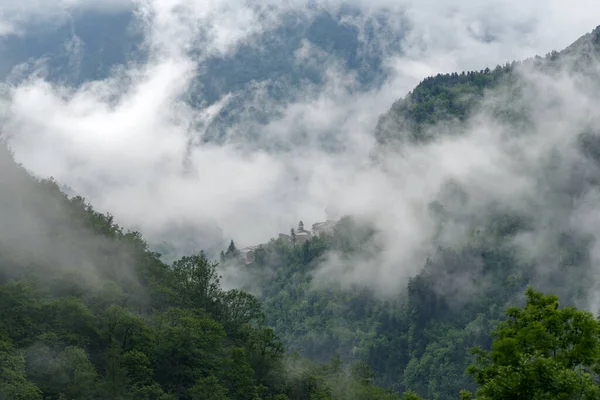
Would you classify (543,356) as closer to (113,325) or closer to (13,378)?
(13,378)

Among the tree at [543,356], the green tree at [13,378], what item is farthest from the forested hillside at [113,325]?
the tree at [543,356]

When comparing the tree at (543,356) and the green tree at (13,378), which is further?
the green tree at (13,378)

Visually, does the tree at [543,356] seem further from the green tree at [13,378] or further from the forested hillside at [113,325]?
the forested hillside at [113,325]

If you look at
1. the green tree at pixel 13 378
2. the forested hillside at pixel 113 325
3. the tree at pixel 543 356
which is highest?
the forested hillside at pixel 113 325

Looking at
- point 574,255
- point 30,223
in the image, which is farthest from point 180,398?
point 574,255

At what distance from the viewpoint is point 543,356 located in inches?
1150

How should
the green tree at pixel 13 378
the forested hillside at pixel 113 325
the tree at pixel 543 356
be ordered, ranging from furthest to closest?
the forested hillside at pixel 113 325 < the green tree at pixel 13 378 < the tree at pixel 543 356

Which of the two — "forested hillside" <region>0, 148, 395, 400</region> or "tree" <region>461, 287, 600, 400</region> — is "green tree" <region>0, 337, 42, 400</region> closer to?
"forested hillside" <region>0, 148, 395, 400</region>

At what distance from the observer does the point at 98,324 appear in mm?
64250

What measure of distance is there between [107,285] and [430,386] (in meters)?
108

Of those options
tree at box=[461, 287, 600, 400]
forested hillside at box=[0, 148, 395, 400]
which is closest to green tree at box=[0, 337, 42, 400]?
forested hillside at box=[0, 148, 395, 400]

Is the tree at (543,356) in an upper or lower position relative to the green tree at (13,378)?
lower

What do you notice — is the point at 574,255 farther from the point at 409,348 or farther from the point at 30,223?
the point at 30,223

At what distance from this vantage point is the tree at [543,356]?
27.5 m
